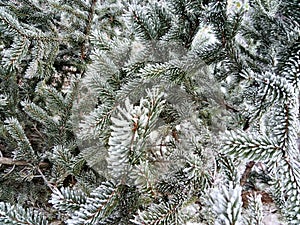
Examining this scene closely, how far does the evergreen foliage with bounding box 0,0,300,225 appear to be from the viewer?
0.42 m

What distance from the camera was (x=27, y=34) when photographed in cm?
82

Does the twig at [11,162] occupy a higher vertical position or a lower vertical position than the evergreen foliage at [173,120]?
lower

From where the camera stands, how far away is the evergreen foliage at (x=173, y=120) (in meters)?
0.42

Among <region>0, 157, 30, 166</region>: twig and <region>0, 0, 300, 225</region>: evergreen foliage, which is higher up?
<region>0, 0, 300, 225</region>: evergreen foliage

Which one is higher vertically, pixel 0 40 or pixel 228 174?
pixel 228 174

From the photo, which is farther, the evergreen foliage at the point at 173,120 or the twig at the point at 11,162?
the twig at the point at 11,162

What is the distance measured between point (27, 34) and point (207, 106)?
55cm

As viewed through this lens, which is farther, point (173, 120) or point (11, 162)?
point (11, 162)

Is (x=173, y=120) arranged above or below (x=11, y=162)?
above

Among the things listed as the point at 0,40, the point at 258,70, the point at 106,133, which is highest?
the point at 258,70

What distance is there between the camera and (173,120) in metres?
0.74

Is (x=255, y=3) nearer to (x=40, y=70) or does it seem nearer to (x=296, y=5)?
(x=296, y=5)

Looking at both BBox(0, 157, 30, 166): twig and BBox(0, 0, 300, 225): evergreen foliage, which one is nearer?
BBox(0, 0, 300, 225): evergreen foliage

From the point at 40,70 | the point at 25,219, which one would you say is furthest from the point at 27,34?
the point at 25,219
